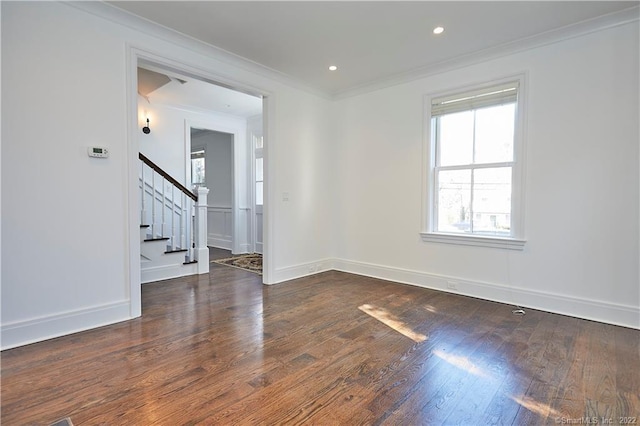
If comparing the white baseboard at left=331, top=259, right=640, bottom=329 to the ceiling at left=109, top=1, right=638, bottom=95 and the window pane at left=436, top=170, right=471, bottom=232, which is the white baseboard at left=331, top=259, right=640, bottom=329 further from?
the ceiling at left=109, top=1, right=638, bottom=95

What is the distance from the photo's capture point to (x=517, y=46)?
3.37 meters

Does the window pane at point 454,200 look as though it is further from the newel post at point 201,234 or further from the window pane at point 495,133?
the newel post at point 201,234

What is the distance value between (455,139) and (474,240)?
126cm

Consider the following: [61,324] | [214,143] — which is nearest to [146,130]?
[214,143]

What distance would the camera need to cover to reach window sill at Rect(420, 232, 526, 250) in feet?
11.4

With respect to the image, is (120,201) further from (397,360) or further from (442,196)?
(442,196)

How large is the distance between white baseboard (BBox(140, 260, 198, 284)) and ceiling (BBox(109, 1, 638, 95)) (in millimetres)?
3000

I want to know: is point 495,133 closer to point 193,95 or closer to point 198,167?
point 193,95

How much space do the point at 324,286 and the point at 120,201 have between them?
2.51 metres

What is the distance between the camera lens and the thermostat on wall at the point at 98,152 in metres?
2.78

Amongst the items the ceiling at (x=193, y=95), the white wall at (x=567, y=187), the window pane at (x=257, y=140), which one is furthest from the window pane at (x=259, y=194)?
the white wall at (x=567, y=187)

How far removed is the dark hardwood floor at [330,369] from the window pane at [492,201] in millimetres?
920

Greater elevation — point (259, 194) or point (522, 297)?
point (259, 194)

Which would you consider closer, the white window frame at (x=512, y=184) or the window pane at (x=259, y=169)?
the white window frame at (x=512, y=184)
